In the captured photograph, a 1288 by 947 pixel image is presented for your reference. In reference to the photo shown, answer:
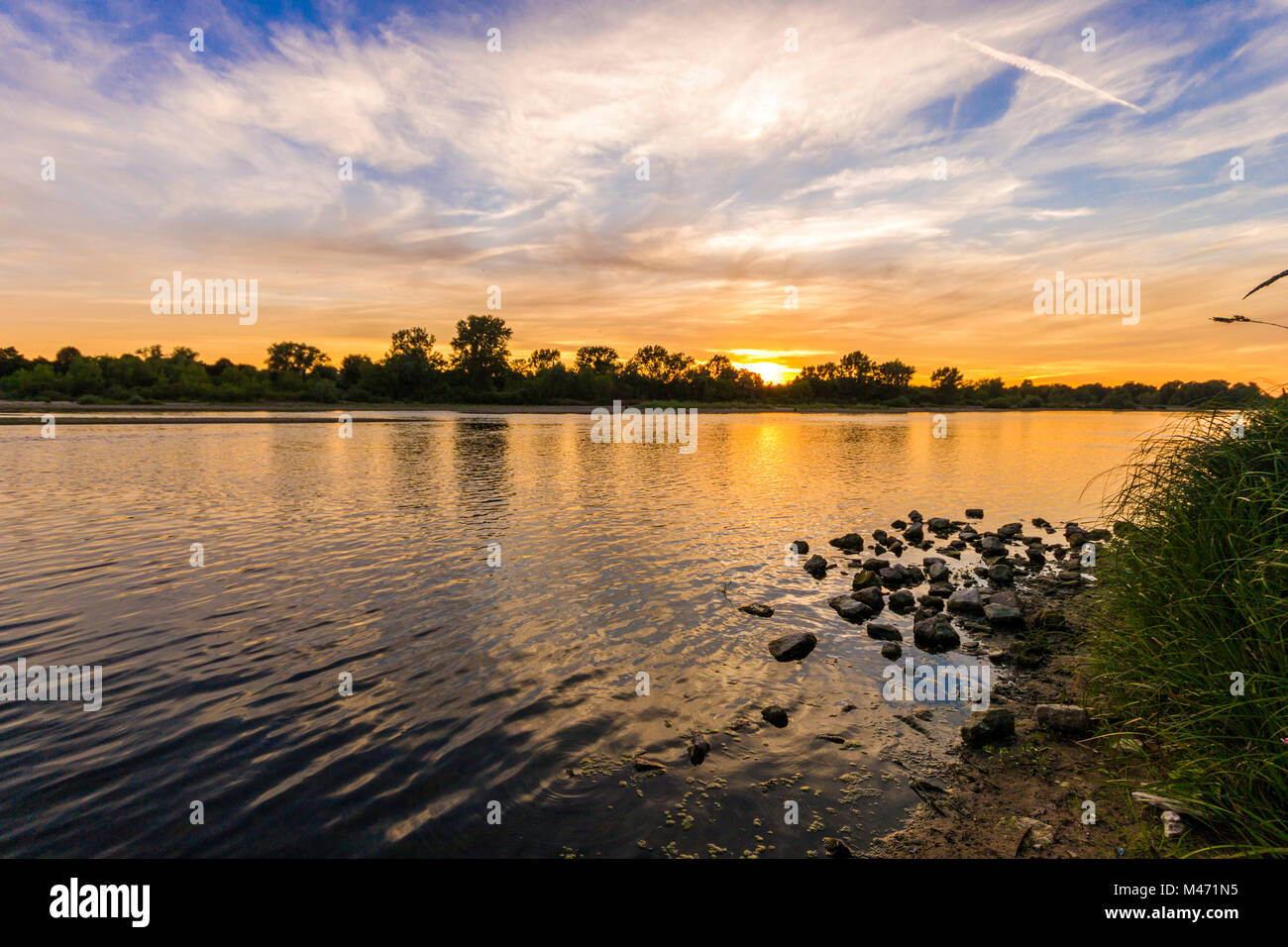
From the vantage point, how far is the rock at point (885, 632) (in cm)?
1373

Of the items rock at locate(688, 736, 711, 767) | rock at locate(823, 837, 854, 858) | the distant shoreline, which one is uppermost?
the distant shoreline

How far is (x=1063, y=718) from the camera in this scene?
924 centimetres

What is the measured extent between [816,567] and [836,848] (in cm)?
1303

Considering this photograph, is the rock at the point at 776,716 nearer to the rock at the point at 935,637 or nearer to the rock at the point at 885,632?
the rock at the point at 885,632

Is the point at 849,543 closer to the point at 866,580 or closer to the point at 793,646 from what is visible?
the point at 866,580

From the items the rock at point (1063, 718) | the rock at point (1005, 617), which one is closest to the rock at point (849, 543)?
the rock at point (1005, 617)

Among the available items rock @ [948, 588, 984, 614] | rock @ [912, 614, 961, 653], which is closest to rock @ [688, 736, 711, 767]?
rock @ [912, 614, 961, 653]

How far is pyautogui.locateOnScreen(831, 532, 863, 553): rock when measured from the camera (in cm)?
2214

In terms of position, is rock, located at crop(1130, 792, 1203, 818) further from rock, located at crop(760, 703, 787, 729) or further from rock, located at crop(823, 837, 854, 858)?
rock, located at crop(760, 703, 787, 729)

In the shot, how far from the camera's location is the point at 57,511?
83.5 ft

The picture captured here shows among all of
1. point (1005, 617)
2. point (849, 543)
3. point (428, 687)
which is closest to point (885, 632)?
point (1005, 617)

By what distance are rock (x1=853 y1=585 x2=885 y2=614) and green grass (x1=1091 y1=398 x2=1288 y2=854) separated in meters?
5.64

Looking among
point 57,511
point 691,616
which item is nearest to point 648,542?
point 691,616
